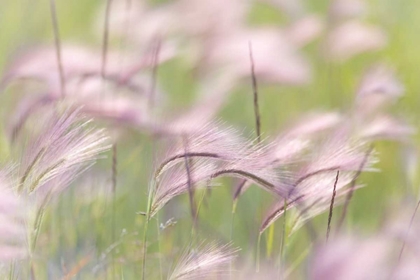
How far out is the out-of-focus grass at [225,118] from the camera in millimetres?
1383

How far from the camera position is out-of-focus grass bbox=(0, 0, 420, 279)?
1383mm

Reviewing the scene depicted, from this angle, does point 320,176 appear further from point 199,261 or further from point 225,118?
point 225,118

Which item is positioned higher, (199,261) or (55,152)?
(55,152)

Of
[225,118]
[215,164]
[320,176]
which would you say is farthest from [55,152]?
[225,118]

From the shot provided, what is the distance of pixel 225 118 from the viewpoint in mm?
2162

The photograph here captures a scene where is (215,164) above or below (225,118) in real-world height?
above

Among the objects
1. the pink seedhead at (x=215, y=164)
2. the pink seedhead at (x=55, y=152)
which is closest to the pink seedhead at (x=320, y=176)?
the pink seedhead at (x=215, y=164)

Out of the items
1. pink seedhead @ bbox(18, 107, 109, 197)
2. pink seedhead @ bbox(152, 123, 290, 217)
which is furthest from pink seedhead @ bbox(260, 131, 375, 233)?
pink seedhead @ bbox(18, 107, 109, 197)

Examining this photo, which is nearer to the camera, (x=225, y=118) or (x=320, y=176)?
(x=320, y=176)

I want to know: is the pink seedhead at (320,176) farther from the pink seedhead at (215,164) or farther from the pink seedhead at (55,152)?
the pink seedhead at (55,152)

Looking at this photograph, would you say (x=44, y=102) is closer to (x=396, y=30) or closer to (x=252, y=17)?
(x=396, y=30)

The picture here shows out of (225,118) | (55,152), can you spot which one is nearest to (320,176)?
(55,152)

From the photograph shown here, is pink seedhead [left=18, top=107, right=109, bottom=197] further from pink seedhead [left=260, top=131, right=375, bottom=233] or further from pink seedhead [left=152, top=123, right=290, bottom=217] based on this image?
pink seedhead [left=260, top=131, right=375, bottom=233]

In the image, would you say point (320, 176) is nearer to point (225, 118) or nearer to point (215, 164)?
point (215, 164)
